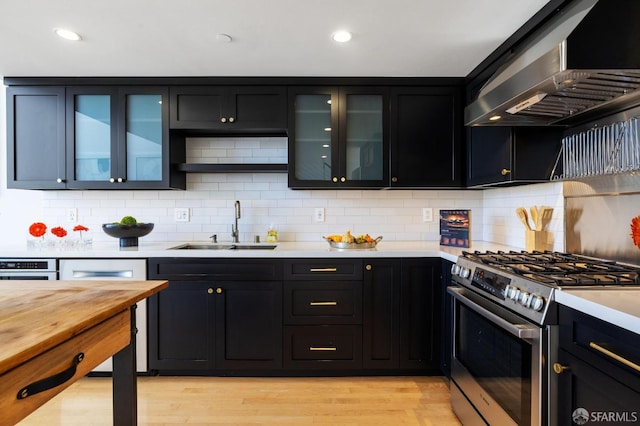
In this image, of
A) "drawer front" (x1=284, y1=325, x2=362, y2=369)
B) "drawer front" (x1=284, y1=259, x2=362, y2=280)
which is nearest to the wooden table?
"drawer front" (x1=284, y1=259, x2=362, y2=280)

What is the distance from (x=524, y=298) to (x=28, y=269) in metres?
2.97

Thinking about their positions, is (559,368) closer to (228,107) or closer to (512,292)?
(512,292)

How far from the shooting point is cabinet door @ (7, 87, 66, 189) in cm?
263

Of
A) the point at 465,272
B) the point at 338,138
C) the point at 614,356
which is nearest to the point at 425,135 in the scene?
the point at 338,138

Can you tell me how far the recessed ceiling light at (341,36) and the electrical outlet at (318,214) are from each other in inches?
53.8

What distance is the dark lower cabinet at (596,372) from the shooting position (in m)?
0.96

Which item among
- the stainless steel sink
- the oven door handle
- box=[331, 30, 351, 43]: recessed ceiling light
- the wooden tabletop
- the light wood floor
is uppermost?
box=[331, 30, 351, 43]: recessed ceiling light

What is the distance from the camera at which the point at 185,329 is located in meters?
2.38

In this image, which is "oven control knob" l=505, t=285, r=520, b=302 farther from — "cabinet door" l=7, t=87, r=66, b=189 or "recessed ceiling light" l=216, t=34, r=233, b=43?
"cabinet door" l=7, t=87, r=66, b=189

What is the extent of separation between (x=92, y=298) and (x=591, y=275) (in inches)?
75.1

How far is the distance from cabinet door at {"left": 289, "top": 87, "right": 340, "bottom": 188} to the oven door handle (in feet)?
4.24

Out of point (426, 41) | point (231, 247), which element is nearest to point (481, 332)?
point (426, 41)

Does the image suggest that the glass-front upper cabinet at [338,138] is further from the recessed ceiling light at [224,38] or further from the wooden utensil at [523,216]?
the wooden utensil at [523,216]

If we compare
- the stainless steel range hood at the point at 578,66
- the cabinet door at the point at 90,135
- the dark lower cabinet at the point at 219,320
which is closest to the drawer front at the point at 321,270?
the dark lower cabinet at the point at 219,320
